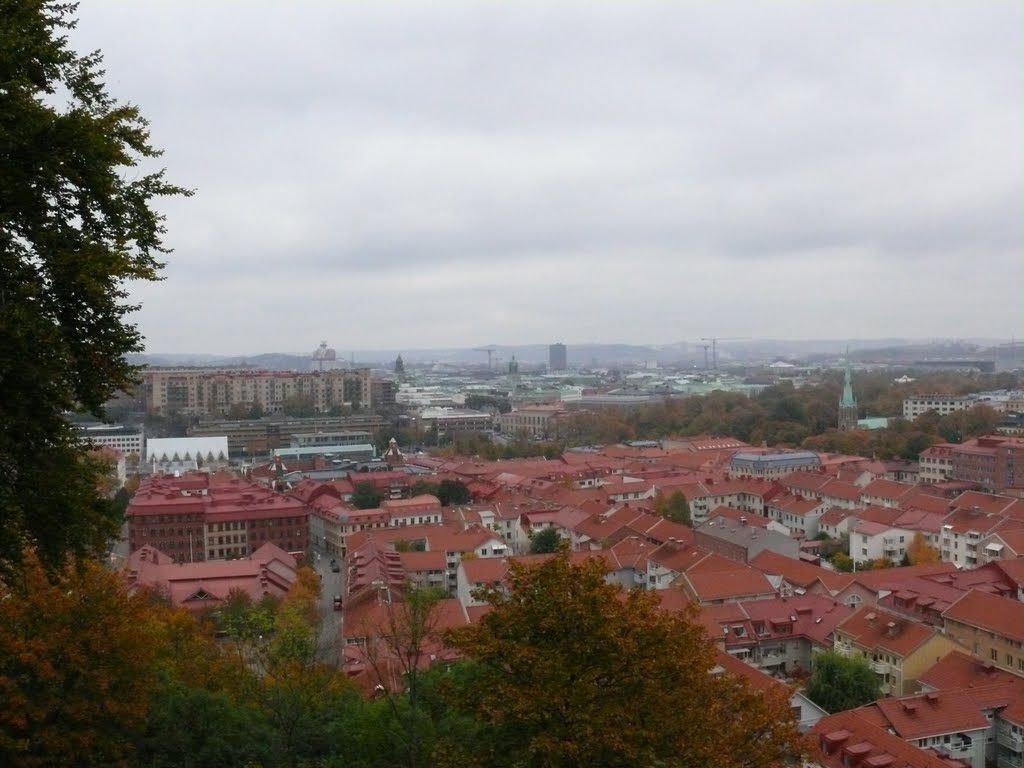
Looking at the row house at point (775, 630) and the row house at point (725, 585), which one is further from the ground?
the row house at point (725, 585)

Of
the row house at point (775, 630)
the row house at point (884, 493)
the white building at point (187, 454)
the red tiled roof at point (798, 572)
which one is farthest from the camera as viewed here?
the white building at point (187, 454)

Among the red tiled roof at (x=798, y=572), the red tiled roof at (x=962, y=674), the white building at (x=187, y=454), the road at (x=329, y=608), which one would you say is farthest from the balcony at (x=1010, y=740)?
the white building at (x=187, y=454)

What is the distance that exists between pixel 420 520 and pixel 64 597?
606 inches

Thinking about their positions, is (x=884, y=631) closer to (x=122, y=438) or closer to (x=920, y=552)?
(x=920, y=552)

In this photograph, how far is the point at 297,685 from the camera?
25.2ft

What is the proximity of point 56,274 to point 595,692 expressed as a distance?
299 cm

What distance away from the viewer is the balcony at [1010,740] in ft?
31.8

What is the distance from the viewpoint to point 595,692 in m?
4.58

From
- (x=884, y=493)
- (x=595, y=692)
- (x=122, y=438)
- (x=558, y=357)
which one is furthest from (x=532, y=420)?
(x=558, y=357)

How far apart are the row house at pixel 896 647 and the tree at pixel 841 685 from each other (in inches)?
26.5

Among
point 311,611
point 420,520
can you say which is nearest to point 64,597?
point 311,611

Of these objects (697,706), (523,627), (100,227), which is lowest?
(697,706)

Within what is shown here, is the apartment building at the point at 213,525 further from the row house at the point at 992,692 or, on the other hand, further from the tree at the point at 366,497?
the row house at the point at 992,692

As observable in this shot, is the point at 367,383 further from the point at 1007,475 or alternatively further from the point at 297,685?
the point at 297,685
